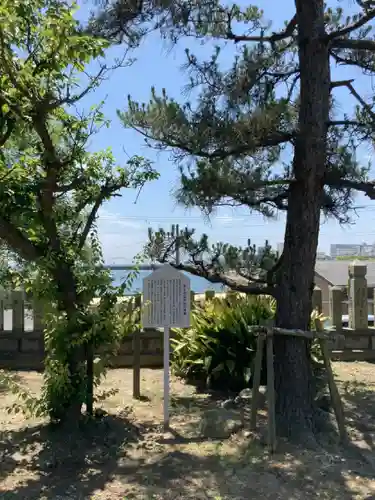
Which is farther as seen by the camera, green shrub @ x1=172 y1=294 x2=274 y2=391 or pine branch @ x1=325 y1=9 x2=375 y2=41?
green shrub @ x1=172 y1=294 x2=274 y2=391

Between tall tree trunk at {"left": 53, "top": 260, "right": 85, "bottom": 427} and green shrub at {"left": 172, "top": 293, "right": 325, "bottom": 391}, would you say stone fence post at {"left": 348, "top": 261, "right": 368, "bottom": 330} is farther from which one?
tall tree trunk at {"left": 53, "top": 260, "right": 85, "bottom": 427}

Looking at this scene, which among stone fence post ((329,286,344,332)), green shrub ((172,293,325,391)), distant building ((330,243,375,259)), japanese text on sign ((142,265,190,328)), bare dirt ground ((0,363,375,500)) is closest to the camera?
bare dirt ground ((0,363,375,500))

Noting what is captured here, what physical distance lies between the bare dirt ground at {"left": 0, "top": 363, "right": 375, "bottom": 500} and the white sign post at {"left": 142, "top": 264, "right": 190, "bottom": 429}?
910mm

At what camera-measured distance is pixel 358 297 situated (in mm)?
8641

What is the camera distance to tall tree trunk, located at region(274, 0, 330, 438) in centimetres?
510

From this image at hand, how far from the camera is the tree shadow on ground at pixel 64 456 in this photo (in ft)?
12.9

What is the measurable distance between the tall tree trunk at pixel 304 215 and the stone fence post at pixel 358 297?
3.66 m

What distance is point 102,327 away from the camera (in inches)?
191

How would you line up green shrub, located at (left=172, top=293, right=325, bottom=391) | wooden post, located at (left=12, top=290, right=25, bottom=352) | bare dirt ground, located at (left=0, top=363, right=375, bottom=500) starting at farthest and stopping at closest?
wooden post, located at (left=12, top=290, right=25, bottom=352) → green shrub, located at (left=172, top=293, right=325, bottom=391) → bare dirt ground, located at (left=0, top=363, right=375, bottom=500)

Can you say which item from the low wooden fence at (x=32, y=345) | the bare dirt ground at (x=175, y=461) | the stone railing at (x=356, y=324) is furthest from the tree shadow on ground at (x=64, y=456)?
the stone railing at (x=356, y=324)

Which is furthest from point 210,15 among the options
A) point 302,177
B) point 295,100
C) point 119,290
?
point 119,290

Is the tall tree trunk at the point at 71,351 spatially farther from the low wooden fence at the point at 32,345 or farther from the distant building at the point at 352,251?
the distant building at the point at 352,251

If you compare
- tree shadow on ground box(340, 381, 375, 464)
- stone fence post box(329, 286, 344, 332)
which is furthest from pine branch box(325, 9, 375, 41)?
stone fence post box(329, 286, 344, 332)

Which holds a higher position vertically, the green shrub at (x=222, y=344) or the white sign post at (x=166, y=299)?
the white sign post at (x=166, y=299)
